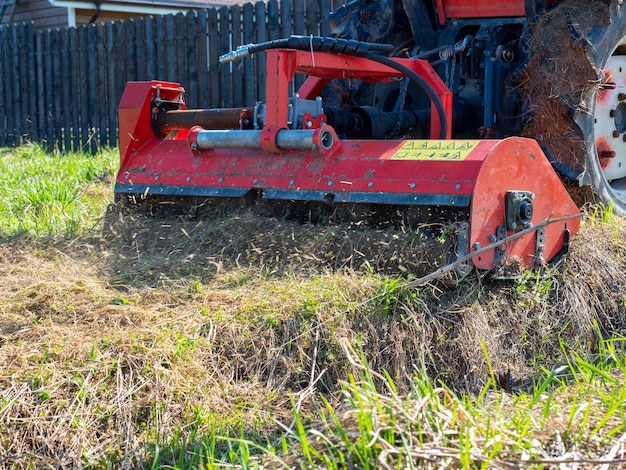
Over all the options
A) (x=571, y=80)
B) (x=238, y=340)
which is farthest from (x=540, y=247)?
(x=238, y=340)

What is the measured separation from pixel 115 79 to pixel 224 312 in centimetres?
897

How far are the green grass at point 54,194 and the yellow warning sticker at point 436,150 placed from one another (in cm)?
183

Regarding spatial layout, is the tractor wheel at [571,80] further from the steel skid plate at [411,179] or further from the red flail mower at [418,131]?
the steel skid plate at [411,179]

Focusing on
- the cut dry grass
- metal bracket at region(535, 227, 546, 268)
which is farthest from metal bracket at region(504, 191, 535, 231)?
the cut dry grass

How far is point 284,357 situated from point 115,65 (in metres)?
9.27

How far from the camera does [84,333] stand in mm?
3119

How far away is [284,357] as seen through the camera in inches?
124

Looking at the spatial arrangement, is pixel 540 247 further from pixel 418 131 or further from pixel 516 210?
pixel 418 131

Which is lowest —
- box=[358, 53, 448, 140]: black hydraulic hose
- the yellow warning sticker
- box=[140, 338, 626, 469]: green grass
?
box=[140, 338, 626, 469]: green grass

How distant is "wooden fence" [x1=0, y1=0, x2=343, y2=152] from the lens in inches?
381

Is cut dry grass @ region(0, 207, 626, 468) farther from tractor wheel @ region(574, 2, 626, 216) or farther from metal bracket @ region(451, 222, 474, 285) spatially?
tractor wheel @ region(574, 2, 626, 216)

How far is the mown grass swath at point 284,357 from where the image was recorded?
2.28 m

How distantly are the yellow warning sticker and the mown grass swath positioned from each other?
546mm

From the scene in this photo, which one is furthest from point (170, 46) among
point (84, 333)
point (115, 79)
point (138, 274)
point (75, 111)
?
point (84, 333)
